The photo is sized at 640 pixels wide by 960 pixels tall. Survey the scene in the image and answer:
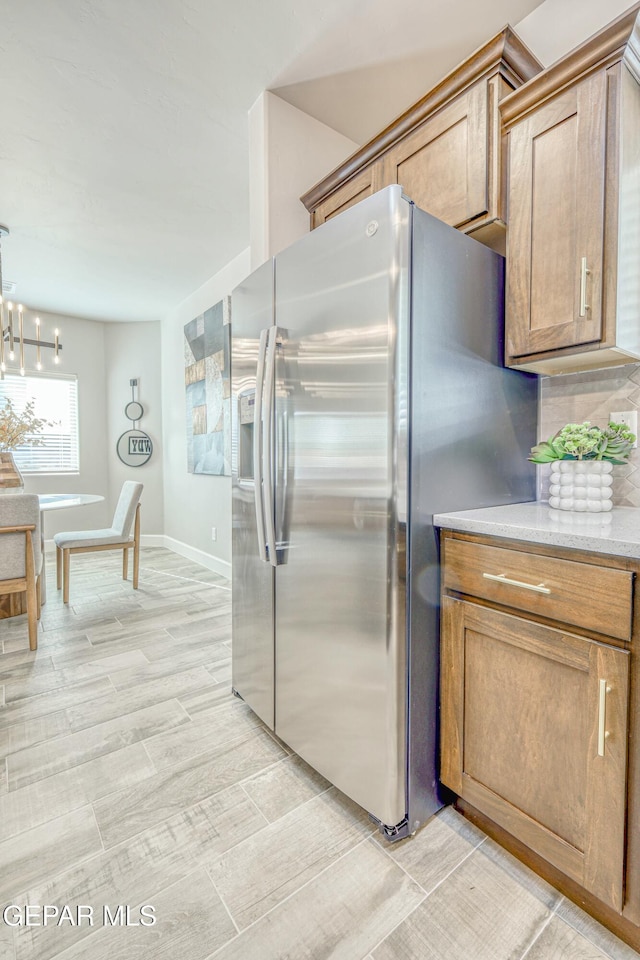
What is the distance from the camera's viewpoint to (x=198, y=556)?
4.69m

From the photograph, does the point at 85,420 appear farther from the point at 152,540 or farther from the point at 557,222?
the point at 557,222

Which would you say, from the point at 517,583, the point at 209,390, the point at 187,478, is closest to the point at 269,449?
the point at 517,583

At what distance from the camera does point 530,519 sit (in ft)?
4.23

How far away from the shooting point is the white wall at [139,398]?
545cm

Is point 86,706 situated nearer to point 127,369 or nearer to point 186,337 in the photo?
point 186,337

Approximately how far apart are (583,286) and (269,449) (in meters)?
1.13

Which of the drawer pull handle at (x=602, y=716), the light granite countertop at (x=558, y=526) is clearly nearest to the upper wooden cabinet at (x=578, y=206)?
the light granite countertop at (x=558, y=526)

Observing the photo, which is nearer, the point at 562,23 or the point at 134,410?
the point at 562,23

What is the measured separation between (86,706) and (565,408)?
8.02ft

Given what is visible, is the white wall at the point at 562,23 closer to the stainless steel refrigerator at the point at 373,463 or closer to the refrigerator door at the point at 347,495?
the stainless steel refrigerator at the point at 373,463

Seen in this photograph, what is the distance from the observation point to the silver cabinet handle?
1.33 metres

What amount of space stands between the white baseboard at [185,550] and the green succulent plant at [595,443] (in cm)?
321

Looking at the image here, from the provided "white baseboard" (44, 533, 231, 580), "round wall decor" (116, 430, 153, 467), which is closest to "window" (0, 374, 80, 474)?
"round wall decor" (116, 430, 153, 467)

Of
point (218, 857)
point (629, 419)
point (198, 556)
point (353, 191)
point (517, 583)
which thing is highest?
point (353, 191)
